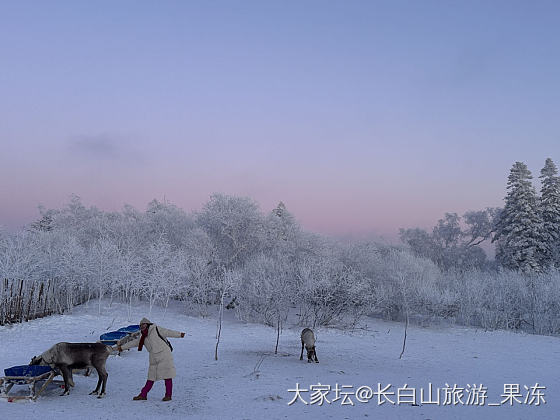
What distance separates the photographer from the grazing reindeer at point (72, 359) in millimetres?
9594

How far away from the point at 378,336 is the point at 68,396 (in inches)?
810

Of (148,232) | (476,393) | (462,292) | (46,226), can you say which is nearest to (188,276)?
(148,232)

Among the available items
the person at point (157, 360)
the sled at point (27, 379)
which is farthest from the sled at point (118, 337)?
the person at point (157, 360)

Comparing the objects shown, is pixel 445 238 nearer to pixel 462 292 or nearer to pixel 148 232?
pixel 462 292

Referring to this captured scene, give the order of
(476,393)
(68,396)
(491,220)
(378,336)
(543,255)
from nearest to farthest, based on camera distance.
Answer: (68,396) < (476,393) < (378,336) < (543,255) < (491,220)

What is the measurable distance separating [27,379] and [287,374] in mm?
7120

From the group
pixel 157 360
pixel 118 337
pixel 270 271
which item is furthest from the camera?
pixel 270 271

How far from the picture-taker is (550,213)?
40625 mm

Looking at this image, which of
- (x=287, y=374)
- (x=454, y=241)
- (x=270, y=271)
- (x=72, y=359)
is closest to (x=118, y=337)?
(x=72, y=359)

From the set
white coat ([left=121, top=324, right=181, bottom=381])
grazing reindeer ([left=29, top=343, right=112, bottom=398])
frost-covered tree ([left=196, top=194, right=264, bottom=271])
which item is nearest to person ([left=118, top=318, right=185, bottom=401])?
white coat ([left=121, top=324, right=181, bottom=381])

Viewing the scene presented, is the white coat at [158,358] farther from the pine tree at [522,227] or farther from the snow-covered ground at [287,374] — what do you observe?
the pine tree at [522,227]

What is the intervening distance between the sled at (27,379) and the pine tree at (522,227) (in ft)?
128

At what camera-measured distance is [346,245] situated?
47469 millimetres

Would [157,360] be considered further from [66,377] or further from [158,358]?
[66,377]
